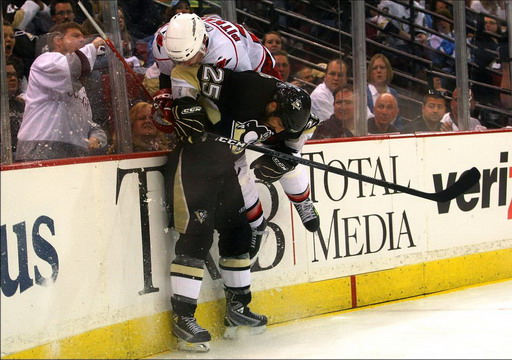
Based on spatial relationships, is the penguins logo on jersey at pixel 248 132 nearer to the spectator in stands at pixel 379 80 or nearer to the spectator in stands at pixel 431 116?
the spectator in stands at pixel 379 80

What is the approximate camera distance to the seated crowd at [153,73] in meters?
3.62

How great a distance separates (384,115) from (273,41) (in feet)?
2.56

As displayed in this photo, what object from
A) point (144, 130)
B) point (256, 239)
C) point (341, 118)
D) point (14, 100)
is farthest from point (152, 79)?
point (341, 118)

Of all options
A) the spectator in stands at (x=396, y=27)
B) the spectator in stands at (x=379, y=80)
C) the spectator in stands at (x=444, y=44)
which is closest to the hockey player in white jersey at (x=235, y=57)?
the spectator in stands at (x=379, y=80)

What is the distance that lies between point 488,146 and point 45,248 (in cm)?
289

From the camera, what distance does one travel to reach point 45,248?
3.47 meters

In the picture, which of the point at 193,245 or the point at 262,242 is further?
the point at 262,242

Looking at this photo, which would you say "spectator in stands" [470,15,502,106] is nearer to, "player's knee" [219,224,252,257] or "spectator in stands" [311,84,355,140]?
"spectator in stands" [311,84,355,140]

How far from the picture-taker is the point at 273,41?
4.63 metres

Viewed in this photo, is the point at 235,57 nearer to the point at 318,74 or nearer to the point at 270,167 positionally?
the point at 270,167

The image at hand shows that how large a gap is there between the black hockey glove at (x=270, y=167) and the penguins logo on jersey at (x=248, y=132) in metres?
0.15

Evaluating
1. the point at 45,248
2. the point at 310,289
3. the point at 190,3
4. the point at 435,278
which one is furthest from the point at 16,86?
the point at 435,278

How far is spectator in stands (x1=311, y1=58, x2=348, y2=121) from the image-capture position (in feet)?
15.7

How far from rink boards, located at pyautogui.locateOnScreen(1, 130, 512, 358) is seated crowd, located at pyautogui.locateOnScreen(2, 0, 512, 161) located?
14cm
